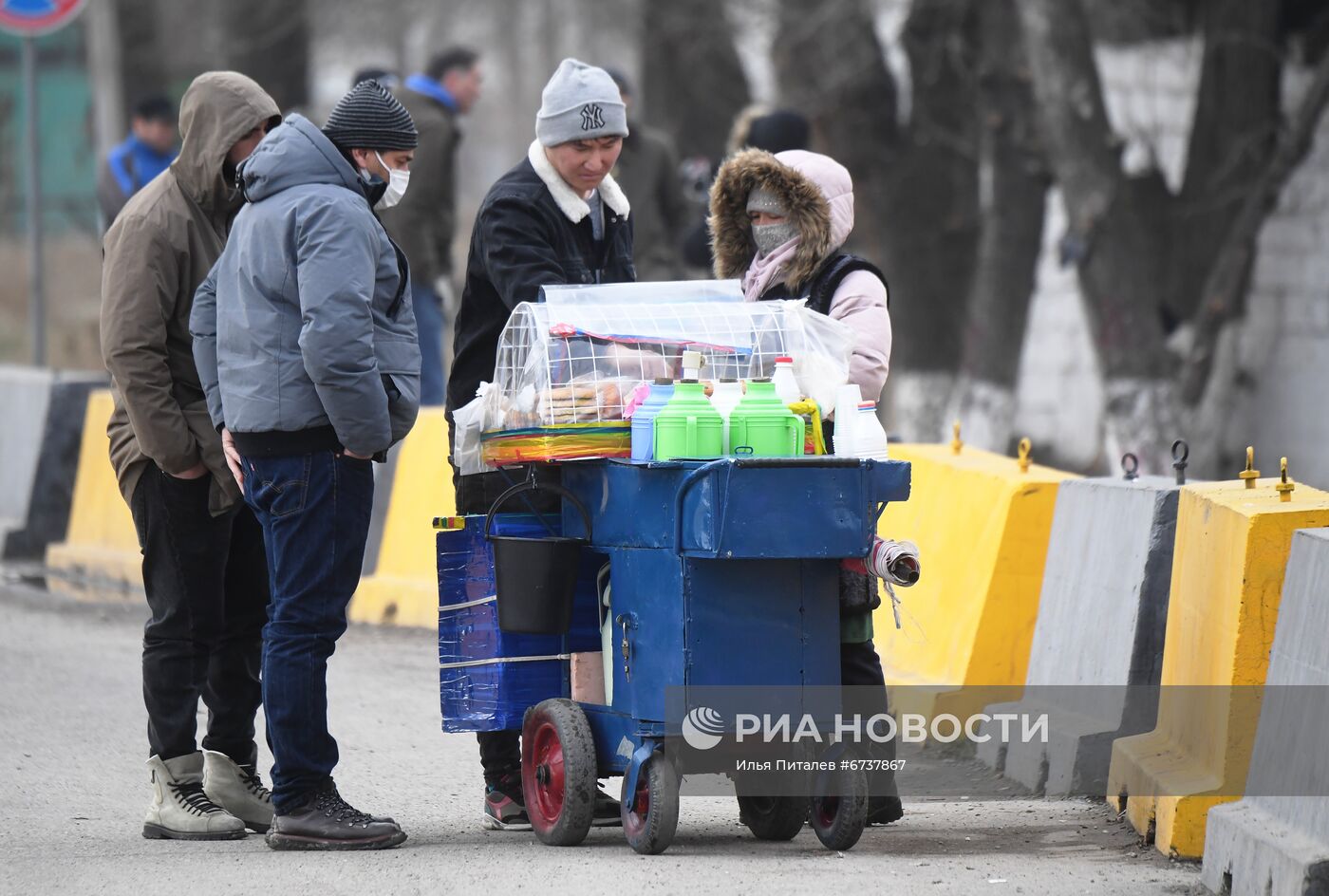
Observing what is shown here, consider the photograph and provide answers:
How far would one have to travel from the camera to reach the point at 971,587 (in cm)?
748

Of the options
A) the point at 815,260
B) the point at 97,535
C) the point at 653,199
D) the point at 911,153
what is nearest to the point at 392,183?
the point at 815,260

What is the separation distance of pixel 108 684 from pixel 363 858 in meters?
3.60

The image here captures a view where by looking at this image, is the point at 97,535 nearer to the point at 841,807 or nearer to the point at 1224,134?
the point at 841,807

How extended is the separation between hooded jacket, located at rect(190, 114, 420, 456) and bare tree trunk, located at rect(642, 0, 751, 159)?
13.6 metres

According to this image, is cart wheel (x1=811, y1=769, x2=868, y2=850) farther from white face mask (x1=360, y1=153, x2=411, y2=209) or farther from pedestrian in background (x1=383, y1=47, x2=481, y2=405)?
pedestrian in background (x1=383, y1=47, x2=481, y2=405)

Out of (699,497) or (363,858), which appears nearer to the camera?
(699,497)

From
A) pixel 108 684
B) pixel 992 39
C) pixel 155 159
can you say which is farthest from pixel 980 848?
→ pixel 992 39

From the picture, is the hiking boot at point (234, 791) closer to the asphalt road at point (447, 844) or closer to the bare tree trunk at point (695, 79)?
the asphalt road at point (447, 844)

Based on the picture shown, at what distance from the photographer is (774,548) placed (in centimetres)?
518

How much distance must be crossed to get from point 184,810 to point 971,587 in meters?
2.85

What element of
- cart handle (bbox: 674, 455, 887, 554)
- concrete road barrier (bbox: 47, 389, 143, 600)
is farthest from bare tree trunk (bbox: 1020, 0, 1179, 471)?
cart handle (bbox: 674, 455, 887, 554)

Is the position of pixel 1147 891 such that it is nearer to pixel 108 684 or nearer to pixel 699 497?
pixel 699 497

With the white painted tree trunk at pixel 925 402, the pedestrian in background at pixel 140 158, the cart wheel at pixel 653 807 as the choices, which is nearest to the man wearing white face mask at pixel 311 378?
the cart wheel at pixel 653 807

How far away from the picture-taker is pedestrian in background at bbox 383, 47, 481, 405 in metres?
11.6
